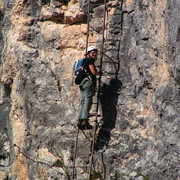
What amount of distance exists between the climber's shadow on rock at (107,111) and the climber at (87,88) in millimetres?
463

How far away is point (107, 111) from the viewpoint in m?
13.9

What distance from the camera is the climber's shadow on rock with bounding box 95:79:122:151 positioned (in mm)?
13750

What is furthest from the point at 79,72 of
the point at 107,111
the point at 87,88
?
the point at 107,111

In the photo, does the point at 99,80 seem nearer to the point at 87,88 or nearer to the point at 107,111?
the point at 87,88

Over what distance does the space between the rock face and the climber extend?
23.5 inches

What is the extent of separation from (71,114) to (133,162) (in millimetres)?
2511

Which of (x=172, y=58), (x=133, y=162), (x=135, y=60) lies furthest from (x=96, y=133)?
(x=172, y=58)

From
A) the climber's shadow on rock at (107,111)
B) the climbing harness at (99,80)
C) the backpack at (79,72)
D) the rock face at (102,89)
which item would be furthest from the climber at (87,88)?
the rock face at (102,89)

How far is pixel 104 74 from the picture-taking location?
14125 millimetres

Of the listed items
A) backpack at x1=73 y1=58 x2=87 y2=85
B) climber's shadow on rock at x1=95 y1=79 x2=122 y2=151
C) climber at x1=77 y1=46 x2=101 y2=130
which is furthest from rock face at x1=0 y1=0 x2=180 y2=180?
backpack at x1=73 y1=58 x2=87 y2=85

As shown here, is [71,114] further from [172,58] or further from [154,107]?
[172,58]

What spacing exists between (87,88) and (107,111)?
96 centimetres

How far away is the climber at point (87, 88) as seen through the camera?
13461 millimetres

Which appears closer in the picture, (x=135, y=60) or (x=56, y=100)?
(x=135, y=60)
